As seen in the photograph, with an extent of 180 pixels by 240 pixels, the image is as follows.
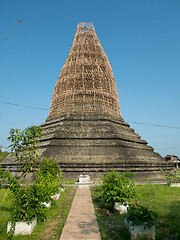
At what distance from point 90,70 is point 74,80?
2182 mm

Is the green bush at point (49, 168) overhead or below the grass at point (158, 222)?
overhead

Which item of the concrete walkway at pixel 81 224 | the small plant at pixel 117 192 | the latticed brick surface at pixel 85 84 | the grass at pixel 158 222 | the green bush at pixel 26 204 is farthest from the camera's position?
the latticed brick surface at pixel 85 84

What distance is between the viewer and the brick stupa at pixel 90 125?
1568 cm

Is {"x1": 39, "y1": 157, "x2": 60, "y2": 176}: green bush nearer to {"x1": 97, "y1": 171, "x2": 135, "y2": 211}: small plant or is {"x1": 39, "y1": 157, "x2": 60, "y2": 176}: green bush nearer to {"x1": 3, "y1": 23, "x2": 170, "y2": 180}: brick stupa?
{"x1": 3, "y1": 23, "x2": 170, "y2": 180}: brick stupa

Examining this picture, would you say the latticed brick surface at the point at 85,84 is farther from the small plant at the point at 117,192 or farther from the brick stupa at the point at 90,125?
the small plant at the point at 117,192

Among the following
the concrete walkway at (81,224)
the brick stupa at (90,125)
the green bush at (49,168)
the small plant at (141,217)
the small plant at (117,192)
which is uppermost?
the brick stupa at (90,125)

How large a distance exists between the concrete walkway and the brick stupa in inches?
319

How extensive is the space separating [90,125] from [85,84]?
17.1 ft

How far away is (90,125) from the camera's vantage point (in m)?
18.7

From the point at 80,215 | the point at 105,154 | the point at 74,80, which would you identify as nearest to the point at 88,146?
the point at 105,154

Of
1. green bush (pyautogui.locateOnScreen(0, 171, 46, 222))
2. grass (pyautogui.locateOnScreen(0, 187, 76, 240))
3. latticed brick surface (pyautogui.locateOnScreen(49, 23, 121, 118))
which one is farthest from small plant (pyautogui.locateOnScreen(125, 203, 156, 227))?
latticed brick surface (pyautogui.locateOnScreen(49, 23, 121, 118))

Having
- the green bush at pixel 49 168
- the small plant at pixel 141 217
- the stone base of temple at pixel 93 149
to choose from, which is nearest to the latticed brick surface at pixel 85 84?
the stone base of temple at pixel 93 149

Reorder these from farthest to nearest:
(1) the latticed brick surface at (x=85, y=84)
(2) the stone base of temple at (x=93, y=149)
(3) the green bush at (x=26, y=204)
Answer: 1. (1) the latticed brick surface at (x=85, y=84)
2. (2) the stone base of temple at (x=93, y=149)
3. (3) the green bush at (x=26, y=204)

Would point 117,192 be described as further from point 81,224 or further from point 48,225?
point 48,225
